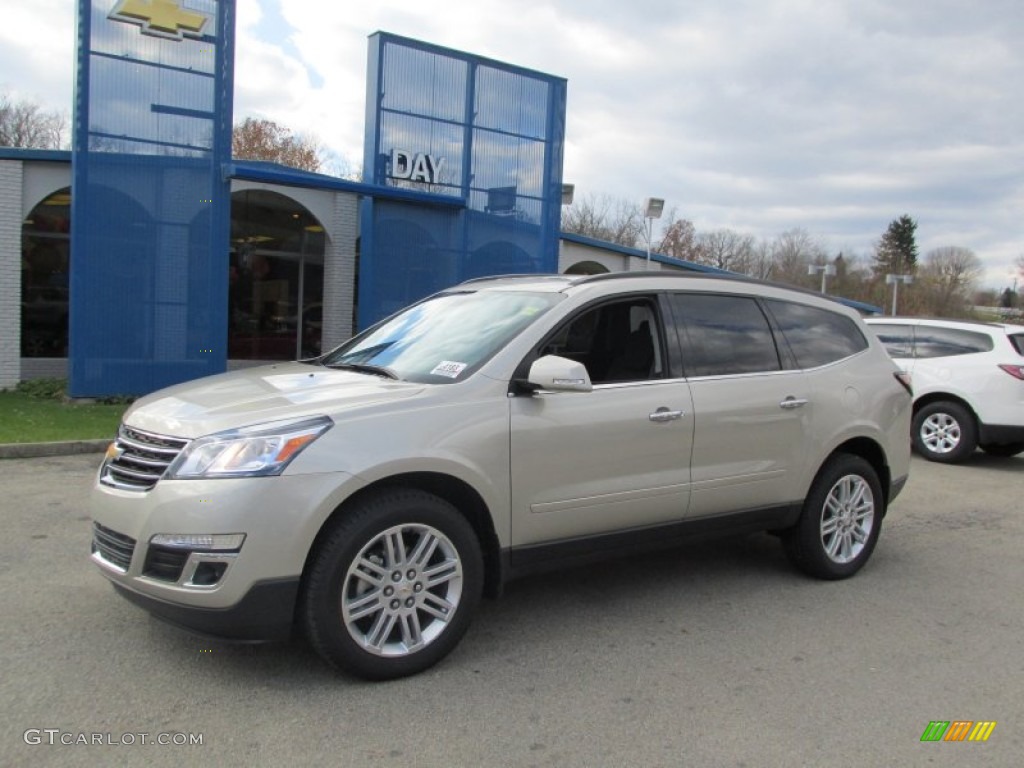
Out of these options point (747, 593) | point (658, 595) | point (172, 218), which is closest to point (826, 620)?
point (747, 593)

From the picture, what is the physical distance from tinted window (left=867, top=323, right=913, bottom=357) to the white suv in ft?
0.04

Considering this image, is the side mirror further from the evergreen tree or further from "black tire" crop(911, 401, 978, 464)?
the evergreen tree

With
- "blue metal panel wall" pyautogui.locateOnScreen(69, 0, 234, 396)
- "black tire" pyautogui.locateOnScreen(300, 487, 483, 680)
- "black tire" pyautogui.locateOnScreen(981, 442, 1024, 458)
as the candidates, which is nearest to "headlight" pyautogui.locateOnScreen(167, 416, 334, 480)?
"black tire" pyautogui.locateOnScreen(300, 487, 483, 680)

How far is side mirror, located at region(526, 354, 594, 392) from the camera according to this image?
3.69 m

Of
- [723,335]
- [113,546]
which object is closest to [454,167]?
[723,335]

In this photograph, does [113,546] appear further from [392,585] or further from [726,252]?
[726,252]

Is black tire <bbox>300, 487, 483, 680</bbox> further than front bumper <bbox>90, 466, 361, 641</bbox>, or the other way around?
black tire <bbox>300, 487, 483, 680</bbox>

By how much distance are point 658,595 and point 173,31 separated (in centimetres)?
1111

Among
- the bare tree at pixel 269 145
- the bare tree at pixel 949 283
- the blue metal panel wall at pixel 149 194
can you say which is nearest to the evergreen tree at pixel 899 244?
the bare tree at pixel 949 283

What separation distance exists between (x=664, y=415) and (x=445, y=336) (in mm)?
1226

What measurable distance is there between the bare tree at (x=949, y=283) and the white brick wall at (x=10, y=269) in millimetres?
54199

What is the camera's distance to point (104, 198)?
11.6 m

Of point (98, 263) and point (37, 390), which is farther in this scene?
point (37, 390)

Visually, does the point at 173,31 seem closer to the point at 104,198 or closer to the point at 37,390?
the point at 104,198
